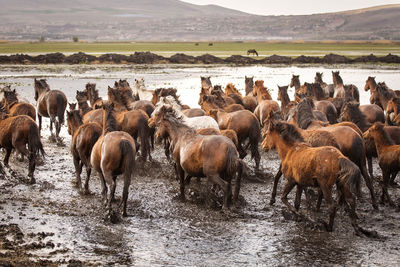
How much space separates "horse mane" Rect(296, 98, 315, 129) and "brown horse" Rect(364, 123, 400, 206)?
1519 mm

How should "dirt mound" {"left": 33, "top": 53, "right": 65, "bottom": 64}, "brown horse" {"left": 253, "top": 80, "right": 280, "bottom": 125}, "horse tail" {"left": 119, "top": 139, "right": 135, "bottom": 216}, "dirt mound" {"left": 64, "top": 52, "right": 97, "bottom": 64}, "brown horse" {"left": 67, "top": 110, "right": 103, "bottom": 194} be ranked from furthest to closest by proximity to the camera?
"dirt mound" {"left": 64, "top": 52, "right": 97, "bottom": 64}
"dirt mound" {"left": 33, "top": 53, "right": 65, "bottom": 64}
"brown horse" {"left": 253, "top": 80, "right": 280, "bottom": 125}
"brown horse" {"left": 67, "top": 110, "right": 103, "bottom": 194}
"horse tail" {"left": 119, "top": 139, "right": 135, "bottom": 216}

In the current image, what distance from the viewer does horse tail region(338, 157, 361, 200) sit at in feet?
22.7

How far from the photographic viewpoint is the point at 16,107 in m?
12.8

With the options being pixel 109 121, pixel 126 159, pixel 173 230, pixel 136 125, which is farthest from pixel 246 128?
pixel 173 230

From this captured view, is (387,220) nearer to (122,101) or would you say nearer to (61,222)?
(61,222)

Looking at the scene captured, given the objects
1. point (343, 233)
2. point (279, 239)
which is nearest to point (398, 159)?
point (343, 233)

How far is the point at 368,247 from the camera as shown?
263 inches

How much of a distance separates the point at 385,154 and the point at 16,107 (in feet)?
29.7

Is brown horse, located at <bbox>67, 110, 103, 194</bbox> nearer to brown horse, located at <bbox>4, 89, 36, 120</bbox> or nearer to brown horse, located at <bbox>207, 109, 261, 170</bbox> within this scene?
brown horse, located at <bbox>207, 109, 261, 170</bbox>

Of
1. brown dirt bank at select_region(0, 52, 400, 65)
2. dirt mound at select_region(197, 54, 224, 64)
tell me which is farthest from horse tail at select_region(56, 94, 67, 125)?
dirt mound at select_region(197, 54, 224, 64)

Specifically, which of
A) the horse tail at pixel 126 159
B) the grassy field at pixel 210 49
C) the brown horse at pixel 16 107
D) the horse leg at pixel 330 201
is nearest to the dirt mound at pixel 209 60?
the grassy field at pixel 210 49

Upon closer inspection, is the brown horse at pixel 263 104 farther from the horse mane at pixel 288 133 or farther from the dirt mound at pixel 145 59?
the dirt mound at pixel 145 59

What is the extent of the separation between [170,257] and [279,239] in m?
1.64

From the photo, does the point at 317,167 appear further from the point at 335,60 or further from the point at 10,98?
the point at 335,60
